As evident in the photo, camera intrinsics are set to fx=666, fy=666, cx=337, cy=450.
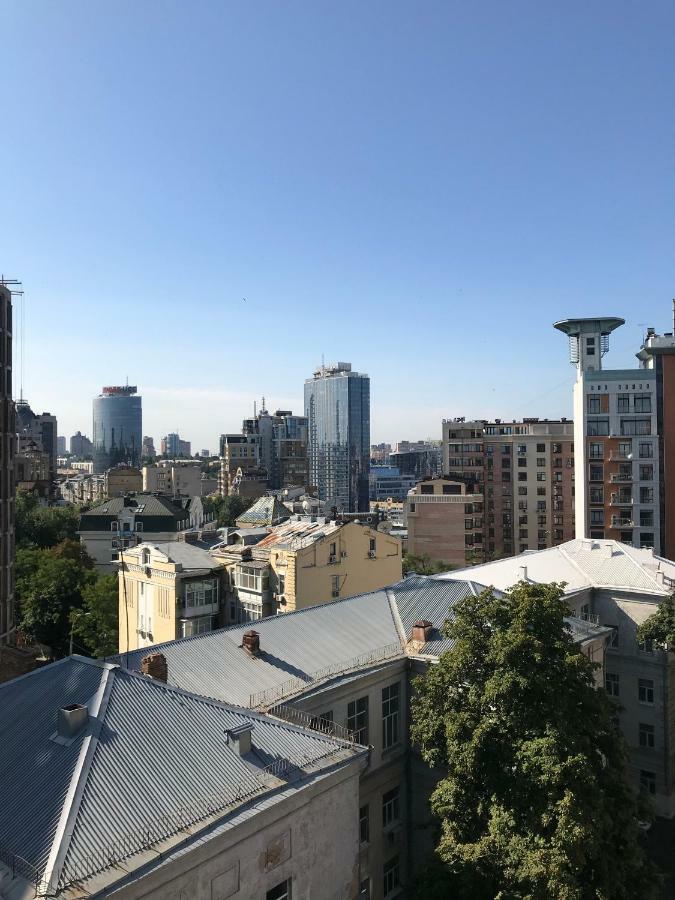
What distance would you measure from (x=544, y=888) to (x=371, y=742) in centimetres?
1002

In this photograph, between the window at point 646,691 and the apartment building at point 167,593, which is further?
the apartment building at point 167,593

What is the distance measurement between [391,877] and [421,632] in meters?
9.19

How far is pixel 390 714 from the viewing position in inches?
1002

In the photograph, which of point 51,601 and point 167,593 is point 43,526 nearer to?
point 51,601

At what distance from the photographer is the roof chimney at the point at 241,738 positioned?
15109 mm

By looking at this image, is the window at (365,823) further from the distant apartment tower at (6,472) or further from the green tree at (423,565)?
the distant apartment tower at (6,472)

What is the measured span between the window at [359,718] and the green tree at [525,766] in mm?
5383

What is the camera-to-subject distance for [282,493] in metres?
120

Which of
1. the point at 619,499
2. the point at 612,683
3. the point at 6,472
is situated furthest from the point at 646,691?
the point at 6,472

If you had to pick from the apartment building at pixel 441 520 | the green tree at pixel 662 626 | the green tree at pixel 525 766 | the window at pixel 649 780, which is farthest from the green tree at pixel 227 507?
the green tree at pixel 525 766

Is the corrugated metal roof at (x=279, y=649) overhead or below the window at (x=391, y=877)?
overhead

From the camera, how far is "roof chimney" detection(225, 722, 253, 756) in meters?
15.1

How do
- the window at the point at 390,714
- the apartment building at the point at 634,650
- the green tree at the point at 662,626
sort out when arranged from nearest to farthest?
the window at the point at 390,714 → the green tree at the point at 662,626 → the apartment building at the point at 634,650

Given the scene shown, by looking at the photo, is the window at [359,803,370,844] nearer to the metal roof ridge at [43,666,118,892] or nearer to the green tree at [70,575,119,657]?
the metal roof ridge at [43,666,118,892]
